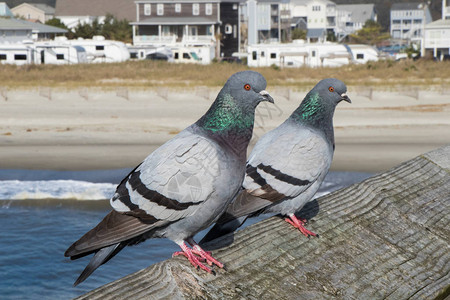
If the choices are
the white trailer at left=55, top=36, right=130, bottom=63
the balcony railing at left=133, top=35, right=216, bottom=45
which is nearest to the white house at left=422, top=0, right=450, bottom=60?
the balcony railing at left=133, top=35, right=216, bottom=45

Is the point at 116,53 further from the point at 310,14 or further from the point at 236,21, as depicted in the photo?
the point at 310,14

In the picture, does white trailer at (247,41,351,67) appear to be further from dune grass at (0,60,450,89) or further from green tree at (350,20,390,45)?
green tree at (350,20,390,45)

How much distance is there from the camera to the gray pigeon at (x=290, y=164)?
395cm

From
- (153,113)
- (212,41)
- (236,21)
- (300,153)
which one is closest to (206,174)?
(300,153)

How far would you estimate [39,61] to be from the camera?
5362 cm

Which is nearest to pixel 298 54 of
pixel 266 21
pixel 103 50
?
pixel 103 50

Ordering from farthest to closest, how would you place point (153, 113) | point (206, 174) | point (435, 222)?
point (153, 113)
point (206, 174)
point (435, 222)

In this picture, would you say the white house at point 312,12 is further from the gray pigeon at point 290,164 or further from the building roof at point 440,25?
the gray pigeon at point 290,164

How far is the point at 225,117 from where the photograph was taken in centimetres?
347

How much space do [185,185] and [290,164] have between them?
144cm

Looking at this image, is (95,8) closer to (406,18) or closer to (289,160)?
(406,18)

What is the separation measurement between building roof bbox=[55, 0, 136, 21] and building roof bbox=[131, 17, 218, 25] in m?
35.1

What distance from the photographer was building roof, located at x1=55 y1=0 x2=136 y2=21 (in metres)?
105

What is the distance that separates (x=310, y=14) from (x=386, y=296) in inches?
4773
